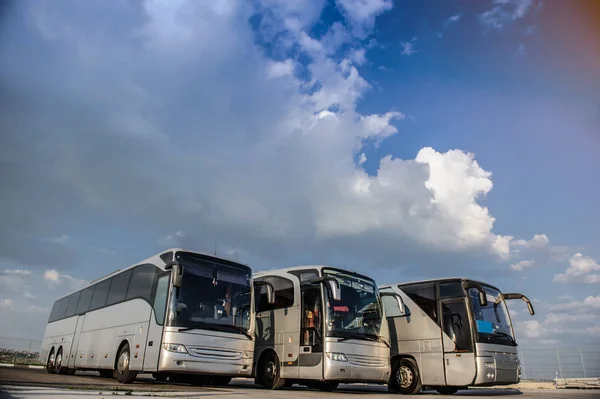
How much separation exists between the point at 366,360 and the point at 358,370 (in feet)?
1.19

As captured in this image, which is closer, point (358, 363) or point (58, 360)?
point (358, 363)

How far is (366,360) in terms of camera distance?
11.5m

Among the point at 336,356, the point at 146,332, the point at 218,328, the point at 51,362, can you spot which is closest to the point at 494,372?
the point at 336,356

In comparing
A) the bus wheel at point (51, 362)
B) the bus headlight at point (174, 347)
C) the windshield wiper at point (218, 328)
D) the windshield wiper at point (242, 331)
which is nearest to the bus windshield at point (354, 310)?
the windshield wiper at point (242, 331)

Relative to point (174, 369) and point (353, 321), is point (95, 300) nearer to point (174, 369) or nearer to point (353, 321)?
point (174, 369)

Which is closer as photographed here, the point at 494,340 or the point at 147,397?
the point at 147,397

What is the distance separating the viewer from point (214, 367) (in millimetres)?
10586

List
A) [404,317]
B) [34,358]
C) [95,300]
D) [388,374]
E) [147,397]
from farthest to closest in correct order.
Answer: [34,358], [95,300], [404,317], [388,374], [147,397]

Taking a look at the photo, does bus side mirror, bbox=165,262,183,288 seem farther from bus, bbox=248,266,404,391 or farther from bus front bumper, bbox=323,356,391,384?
bus front bumper, bbox=323,356,391,384

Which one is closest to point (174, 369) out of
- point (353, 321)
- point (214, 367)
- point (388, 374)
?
point (214, 367)

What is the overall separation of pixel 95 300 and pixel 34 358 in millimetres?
25150

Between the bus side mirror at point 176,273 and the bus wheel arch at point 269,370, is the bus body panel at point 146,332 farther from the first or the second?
the bus wheel arch at point 269,370

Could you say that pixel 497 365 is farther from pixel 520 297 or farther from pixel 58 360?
pixel 58 360

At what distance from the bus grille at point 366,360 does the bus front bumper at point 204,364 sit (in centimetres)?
250
